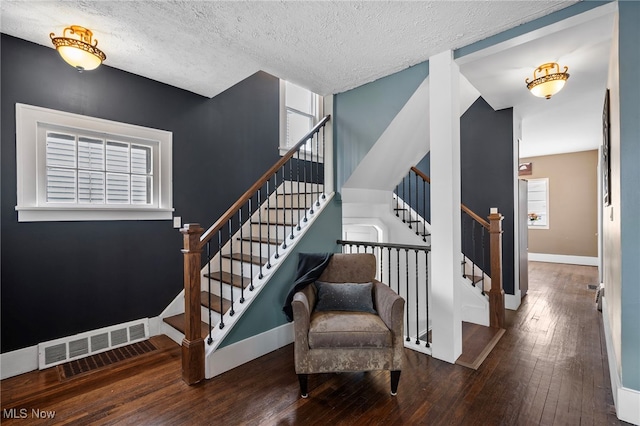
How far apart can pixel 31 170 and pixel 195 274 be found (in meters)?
1.66

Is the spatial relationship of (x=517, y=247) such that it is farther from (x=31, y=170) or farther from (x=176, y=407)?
(x=31, y=170)

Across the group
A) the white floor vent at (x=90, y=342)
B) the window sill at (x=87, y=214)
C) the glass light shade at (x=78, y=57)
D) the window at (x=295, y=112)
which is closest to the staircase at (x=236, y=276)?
the white floor vent at (x=90, y=342)

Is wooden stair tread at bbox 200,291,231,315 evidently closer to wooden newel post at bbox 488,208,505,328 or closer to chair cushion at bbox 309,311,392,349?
chair cushion at bbox 309,311,392,349

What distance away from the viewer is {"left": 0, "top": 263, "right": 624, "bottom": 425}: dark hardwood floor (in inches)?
75.5

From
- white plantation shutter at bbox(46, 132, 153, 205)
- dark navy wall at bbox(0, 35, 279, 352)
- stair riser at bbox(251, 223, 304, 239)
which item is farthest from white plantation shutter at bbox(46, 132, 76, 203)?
stair riser at bbox(251, 223, 304, 239)

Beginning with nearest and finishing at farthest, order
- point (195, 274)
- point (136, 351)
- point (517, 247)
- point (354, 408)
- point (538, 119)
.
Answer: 1. point (354, 408)
2. point (195, 274)
3. point (136, 351)
4. point (517, 247)
5. point (538, 119)

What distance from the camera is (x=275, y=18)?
7.22 ft

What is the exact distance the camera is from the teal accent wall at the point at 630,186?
6.09 feet

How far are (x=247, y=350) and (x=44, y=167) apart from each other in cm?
236

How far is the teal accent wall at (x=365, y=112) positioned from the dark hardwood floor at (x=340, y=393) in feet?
7.07

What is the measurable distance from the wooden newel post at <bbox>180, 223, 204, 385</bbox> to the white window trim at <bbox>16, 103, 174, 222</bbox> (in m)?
1.10

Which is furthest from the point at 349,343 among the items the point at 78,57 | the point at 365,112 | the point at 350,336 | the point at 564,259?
the point at 564,259

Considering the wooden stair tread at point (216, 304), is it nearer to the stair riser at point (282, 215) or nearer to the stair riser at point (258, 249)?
the stair riser at point (258, 249)

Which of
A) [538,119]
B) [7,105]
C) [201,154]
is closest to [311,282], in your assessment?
[201,154]
